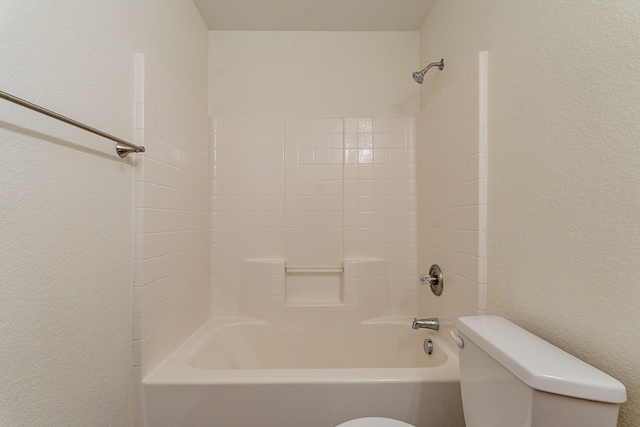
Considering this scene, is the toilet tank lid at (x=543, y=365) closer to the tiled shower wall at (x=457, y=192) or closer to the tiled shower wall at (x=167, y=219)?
the tiled shower wall at (x=457, y=192)

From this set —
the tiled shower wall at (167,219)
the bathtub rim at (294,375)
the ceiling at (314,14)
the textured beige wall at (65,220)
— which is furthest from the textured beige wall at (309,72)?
the bathtub rim at (294,375)

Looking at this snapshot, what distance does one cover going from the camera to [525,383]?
2.06 feet

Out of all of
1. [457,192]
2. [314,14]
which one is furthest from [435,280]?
[314,14]

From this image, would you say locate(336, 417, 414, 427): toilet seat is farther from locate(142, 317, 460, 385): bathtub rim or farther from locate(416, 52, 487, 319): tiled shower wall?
locate(416, 52, 487, 319): tiled shower wall

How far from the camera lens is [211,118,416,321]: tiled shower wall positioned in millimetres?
1938

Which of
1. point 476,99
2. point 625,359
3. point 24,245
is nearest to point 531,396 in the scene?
point 625,359

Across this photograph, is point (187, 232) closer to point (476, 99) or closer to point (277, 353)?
point (277, 353)

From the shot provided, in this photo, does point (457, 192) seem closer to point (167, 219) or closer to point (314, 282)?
point (314, 282)

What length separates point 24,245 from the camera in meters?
0.71

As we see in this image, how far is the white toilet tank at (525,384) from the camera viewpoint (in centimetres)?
57

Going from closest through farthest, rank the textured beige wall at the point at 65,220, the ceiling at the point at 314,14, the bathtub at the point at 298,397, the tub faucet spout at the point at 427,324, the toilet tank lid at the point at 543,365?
the toilet tank lid at the point at 543,365, the textured beige wall at the point at 65,220, the bathtub at the point at 298,397, the tub faucet spout at the point at 427,324, the ceiling at the point at 314,14

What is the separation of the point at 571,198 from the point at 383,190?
122 centimetres

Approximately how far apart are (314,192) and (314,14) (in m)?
1.10

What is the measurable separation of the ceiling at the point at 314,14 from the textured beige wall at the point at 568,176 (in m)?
0.77
